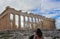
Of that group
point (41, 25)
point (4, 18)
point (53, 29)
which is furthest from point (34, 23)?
point (4, 18)

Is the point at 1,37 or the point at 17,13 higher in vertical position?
the point at 17,13

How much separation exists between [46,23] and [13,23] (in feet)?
2.39

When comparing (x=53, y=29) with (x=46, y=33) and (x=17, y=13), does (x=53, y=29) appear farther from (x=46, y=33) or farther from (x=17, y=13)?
(x=17, y=13)

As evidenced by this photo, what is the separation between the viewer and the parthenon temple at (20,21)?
3799mm

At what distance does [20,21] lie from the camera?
3.91m

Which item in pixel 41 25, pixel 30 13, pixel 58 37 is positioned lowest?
pixel 58 37

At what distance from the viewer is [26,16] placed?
13.0ft

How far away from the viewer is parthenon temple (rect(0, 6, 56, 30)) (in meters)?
3.80

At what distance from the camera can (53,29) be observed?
3791 mm

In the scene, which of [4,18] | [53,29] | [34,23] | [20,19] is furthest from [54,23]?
[4,18]

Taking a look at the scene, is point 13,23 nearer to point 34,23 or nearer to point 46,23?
point 34,23

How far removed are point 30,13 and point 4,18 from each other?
597 mm

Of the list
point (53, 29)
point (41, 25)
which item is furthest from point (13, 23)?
point (53, 29)

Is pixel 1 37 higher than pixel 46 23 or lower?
lower
